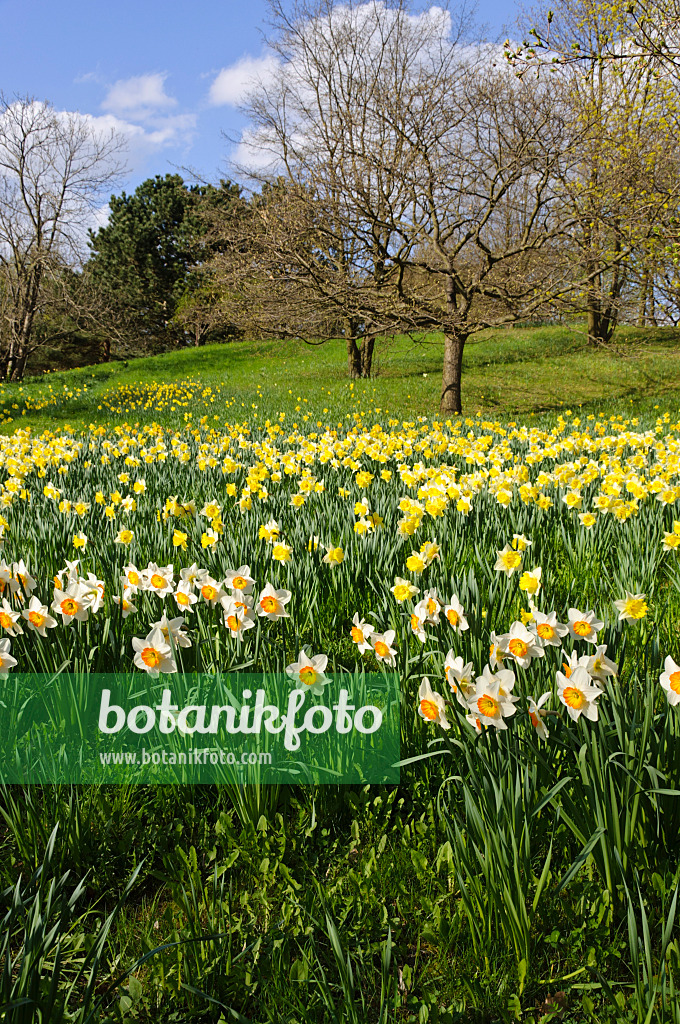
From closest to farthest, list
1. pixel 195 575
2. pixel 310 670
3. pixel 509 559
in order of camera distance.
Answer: pixel 310 670
pixel 195 575
pixel 509 559

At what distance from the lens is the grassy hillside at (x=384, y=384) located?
1399 cm

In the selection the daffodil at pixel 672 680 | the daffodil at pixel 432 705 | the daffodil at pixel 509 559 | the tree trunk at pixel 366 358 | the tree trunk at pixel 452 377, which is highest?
the tree trunk at pixel 366 358

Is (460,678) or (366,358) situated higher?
(366,358)

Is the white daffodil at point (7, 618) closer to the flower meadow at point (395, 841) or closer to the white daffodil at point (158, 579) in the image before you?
the flower meadow at point (395, 841)

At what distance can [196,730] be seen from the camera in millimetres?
1958

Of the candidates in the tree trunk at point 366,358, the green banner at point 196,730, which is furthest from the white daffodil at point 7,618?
the tree trunk at point 366,358

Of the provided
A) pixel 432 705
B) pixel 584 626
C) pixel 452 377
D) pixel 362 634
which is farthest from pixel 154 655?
pixel 452 377

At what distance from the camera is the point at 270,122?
16.5 m

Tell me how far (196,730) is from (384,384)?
49.9 ft

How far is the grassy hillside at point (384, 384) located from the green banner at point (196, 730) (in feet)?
29.5

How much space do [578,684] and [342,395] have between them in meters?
14.1

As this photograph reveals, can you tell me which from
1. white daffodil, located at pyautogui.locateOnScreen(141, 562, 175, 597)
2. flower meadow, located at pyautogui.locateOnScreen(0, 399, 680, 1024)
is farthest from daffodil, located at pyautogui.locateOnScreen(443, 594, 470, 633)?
white daffodil, located at pyautogui.locateOnScreen(141, 562, 175, 597)

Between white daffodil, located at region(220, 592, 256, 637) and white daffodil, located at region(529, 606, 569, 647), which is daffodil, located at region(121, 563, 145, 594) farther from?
white daffodil, located at region(529, 606, 569, 647)

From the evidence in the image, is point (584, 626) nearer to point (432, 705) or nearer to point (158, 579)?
point (432, 705)
